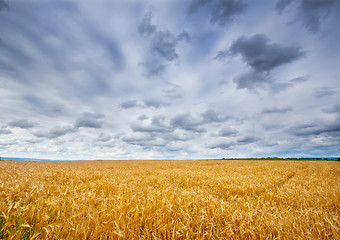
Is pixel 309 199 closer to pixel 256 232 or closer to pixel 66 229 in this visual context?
pixel 256 232

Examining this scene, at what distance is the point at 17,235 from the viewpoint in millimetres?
2467

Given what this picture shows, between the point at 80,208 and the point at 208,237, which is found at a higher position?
the point at 80,208

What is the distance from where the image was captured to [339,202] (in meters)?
5.36

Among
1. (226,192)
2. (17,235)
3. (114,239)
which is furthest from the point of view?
(226,192)

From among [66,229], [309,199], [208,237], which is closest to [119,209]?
[66,229]

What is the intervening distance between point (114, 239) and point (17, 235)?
141 centimetres

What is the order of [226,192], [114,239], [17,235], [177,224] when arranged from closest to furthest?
[17,235], [114,239], [177,224], [226,192]

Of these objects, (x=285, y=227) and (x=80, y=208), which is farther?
(x=80, y=208)

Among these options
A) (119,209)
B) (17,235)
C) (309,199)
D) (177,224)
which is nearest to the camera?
(17,235)

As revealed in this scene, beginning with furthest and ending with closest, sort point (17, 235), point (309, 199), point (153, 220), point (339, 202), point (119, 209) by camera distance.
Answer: point (309, 199)
point (339, 202)
point (119, 209)
point (153, 220)
point (17, 235)

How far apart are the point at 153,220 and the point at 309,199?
575cm

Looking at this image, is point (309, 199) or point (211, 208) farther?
point (309, 199)

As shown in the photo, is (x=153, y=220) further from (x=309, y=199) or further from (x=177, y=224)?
(x=309, y=199)

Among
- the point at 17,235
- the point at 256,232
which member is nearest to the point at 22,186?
the point at 17,235
